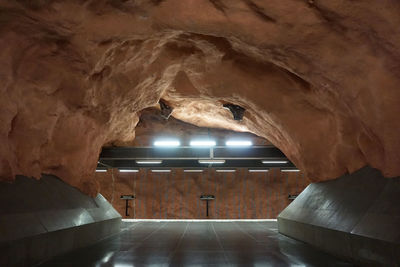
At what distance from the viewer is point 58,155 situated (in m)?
6.35

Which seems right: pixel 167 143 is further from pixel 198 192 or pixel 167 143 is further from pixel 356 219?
pixel 356 219

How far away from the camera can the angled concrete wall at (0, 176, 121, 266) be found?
12.8 feet

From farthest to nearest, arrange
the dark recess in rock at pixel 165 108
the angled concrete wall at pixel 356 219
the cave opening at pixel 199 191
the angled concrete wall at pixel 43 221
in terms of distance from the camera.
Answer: the cave opening at pixel 199 191
the dark recess in rock at pixel 165 108
the angled concrete wall at pixel 43 221
the angled concrete wall at pixel 356 219

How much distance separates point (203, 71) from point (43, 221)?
4424 mm

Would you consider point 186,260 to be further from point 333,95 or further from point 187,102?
point 187,102

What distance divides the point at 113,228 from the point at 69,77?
13.4 ft

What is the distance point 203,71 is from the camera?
7.28 metres

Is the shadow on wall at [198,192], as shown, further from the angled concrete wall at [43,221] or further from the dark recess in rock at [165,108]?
the angled concrete wall at [43,221]

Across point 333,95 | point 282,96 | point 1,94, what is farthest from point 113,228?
point 333,95

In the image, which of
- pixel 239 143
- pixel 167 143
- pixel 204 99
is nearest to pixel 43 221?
pixel 204 99

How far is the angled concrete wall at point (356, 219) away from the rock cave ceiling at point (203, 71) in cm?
35

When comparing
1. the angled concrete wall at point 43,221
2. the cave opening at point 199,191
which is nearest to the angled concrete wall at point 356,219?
the angled concrete wall at point 43,221

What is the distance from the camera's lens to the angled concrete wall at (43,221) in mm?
3896

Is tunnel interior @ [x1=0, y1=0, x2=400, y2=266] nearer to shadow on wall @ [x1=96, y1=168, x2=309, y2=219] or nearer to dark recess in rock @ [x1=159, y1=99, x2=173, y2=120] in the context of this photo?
dark recess in rock @ [x1=159, y1=99, x2=173, y2=120]
